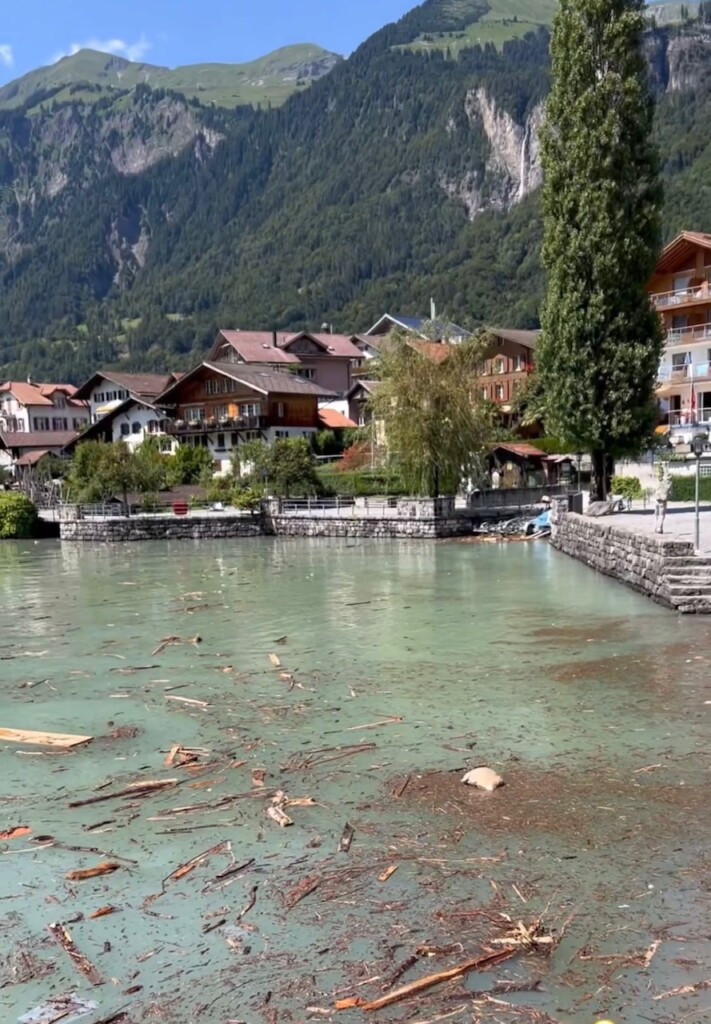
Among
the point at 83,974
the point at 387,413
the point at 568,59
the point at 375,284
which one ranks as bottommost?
the point at 83,974

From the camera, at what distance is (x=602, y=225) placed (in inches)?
1219

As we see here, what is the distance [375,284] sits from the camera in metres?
183

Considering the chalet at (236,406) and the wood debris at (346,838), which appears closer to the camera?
the wood debris at (346,838)

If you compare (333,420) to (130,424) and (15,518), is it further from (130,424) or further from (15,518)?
(15,518)

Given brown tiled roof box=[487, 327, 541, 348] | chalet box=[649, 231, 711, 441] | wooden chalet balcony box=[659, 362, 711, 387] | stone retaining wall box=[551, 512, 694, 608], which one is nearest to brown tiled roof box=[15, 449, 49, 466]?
brown tiled roof box=[487, 327, 541, 348]

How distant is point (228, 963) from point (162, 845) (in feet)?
6.33

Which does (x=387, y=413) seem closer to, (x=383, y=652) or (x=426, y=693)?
(x=383, y=652)

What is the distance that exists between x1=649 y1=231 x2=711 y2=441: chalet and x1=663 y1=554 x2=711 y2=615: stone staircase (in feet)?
106

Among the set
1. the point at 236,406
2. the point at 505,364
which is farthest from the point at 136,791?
the point at 505,364

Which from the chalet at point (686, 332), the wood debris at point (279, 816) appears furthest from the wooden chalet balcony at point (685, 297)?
the wood debris at point (279, 816)

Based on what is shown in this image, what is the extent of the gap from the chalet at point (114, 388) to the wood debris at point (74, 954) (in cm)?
7634

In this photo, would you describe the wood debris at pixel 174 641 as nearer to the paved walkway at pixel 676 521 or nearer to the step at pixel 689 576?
the step at pixel 689 576

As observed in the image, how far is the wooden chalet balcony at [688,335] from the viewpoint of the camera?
50000 mm

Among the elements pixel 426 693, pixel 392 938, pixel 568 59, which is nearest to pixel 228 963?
pixel 392 938
